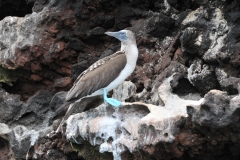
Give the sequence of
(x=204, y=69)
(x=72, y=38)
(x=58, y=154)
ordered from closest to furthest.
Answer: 1. (x=204, y=69)
2. (x=58, y=154)
3. (x=72, y=38)

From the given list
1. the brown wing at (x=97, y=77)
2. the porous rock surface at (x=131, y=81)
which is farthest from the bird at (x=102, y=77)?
the porous rock surface at (x=131, y=81)

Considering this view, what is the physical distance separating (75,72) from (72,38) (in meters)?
0.64

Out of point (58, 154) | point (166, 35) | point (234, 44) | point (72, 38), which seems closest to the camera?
point (234, 44)

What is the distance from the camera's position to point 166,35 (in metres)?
8.21

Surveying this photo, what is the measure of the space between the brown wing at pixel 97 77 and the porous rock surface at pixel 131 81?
10.5 inches

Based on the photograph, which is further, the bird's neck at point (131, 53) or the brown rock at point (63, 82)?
the brown rock at point (63, 82)

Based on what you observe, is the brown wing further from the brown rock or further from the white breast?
the brown rock

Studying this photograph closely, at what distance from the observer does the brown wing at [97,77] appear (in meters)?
6.69

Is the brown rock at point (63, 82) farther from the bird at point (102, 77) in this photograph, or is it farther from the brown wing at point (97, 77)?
the brown wing at point (97, 77)

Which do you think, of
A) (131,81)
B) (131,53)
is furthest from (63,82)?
(131,53)

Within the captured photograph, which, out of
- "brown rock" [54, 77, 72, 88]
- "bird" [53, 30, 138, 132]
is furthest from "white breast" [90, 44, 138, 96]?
"brown rock" [54, 77, 72, 88]

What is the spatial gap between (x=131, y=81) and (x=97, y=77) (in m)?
1.23

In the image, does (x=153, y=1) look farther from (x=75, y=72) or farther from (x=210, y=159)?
(x=210, y=159)

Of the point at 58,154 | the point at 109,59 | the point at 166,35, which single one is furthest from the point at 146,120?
the point at 166,35
